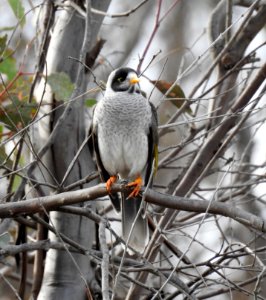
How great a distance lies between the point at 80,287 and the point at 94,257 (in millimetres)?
749

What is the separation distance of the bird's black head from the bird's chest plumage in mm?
162

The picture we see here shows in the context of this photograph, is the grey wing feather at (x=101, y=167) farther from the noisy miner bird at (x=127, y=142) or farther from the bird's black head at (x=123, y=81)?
the bird's black head at (x=123, y=81)

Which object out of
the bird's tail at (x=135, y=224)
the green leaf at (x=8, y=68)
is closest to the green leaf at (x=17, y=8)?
the green leaf at (x=8, y=68)

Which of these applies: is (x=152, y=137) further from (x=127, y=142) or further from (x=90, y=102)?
(x=90, y=102)

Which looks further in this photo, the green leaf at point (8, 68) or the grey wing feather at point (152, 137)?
the grey wing feather at point (152, 137)

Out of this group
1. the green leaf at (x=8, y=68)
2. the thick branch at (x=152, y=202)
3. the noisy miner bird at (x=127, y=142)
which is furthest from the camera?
the noisy miner bird at (x=127, y=142)

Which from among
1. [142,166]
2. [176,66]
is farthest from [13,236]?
[176,66]

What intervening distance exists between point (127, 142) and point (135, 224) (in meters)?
0.49

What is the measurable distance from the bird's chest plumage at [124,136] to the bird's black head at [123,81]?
0.53 feet

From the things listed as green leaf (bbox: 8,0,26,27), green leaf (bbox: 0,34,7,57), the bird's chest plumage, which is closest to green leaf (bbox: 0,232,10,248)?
the bird's chest plumage

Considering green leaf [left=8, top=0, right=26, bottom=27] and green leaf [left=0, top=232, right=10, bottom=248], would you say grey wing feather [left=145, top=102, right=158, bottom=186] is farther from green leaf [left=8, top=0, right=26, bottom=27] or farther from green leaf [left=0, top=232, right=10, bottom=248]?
green leaf [left=0, top=232, right=10, bottom=248]

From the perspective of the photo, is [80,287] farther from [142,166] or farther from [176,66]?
[176,66]

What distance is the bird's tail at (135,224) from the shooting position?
4.50 meters

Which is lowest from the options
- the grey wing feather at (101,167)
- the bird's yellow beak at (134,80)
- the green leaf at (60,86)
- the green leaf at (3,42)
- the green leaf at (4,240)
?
the green leaf at (4,240)
